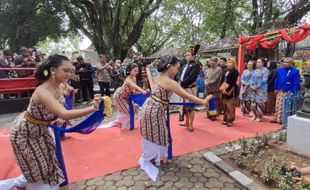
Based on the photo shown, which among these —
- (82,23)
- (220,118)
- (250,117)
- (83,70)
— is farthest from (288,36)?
(82,23)

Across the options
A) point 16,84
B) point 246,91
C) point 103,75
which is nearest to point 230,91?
point 246,91

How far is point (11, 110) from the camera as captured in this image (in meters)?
8.38

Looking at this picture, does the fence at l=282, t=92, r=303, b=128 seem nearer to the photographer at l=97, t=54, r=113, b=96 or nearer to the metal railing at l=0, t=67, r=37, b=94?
the photographer at l=97, t=54, r=113, b=96

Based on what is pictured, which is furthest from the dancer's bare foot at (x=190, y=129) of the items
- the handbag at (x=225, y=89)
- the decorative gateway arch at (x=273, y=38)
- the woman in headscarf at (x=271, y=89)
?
the decorative gateway arch at (x=273, y=38)

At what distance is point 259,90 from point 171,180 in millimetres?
4291

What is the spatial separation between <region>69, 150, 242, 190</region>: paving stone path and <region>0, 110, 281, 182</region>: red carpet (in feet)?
0.71

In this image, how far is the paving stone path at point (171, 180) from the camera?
3463mm

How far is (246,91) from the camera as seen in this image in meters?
7.36

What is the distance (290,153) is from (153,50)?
91.1 ft

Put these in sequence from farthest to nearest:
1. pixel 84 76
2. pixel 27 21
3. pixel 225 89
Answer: pixel 27 21 < pixel 84 76 < pixel 225 89

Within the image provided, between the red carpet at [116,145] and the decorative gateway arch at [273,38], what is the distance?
2.46 m

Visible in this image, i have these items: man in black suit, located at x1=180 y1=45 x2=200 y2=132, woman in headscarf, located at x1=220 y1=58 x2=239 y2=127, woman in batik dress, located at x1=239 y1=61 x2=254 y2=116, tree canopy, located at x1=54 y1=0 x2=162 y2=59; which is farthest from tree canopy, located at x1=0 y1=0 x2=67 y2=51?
woman in headscarf, located at x1=220 y1=58 x2=239 y2=127

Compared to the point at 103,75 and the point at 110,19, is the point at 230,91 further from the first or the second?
the point at 110,19

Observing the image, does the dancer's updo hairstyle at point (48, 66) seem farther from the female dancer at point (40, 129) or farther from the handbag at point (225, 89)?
the handbag at point (225, 89)
